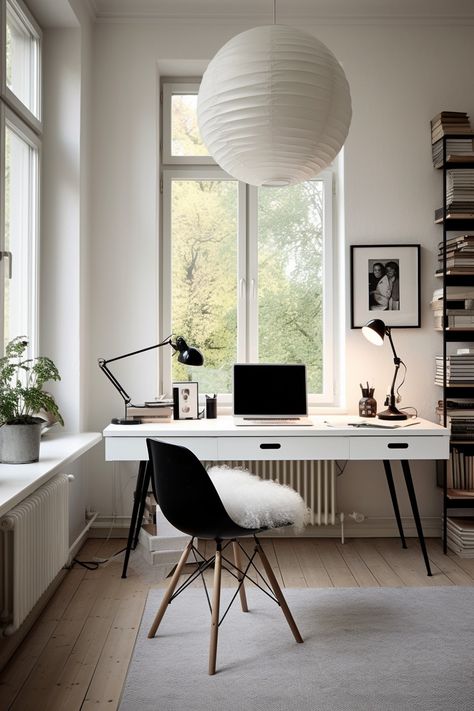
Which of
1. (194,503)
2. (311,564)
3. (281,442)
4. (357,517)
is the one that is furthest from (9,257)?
(357,517)

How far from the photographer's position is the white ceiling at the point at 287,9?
13.0 ft

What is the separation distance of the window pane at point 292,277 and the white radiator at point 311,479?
0.50 meters

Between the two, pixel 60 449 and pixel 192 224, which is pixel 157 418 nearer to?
pixel 60 449

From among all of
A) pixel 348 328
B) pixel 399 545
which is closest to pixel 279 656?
pixel 399 545

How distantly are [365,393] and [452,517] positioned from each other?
859mm

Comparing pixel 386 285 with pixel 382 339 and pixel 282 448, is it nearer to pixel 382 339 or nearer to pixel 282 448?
pixel 382 339

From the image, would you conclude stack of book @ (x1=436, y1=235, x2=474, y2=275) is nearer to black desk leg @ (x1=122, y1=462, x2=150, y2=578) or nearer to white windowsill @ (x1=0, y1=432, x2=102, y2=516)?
black desk leg @ (x1=122, y1=462, x2=150, y2=578)

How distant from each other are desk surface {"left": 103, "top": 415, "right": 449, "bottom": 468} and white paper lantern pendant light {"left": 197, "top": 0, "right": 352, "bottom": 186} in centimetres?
157

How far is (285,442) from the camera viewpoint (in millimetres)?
3482

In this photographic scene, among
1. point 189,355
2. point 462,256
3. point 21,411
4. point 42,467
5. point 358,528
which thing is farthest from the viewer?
point 358,528

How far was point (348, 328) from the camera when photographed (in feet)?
13.5

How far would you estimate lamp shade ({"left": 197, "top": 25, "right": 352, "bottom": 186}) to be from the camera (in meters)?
2.09

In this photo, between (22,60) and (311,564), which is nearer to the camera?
(22,60)

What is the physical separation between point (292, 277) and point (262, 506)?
6.53 feet
